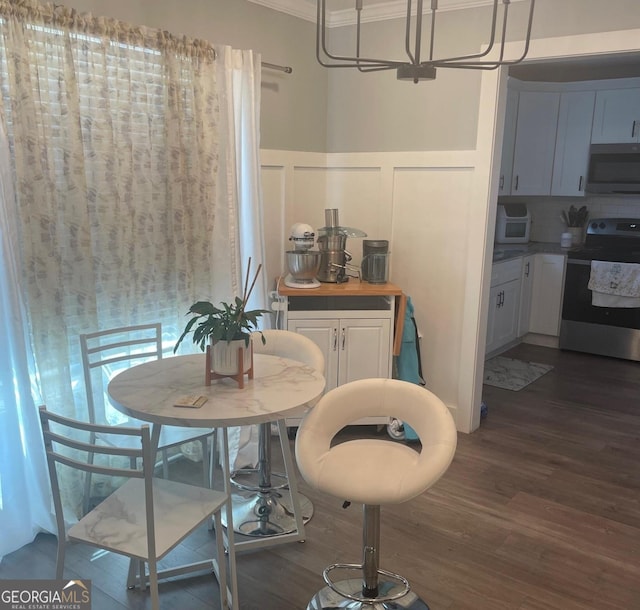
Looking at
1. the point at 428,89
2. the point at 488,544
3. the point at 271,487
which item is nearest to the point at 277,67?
the point at 428,89

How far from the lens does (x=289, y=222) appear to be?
12.7 feet

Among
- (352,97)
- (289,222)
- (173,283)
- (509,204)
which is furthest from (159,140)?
(509,204)

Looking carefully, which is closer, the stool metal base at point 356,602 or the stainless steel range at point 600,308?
the stool metal base at point 356,602

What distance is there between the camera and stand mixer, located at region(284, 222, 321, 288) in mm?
3531

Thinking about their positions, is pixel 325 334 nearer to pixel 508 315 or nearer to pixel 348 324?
pixel 348 324

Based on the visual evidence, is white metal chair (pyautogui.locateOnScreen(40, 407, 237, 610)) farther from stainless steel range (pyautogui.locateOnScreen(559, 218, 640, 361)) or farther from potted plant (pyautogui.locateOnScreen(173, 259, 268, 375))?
stainless steel range (pyautogui.locateOnScreen(559, 218, 640, 361))

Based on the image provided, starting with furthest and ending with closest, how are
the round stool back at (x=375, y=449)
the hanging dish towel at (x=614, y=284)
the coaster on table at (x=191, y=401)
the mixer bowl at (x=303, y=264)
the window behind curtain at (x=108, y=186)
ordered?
the hanging dish towel at (x=614, y=284)
the mixer bowl at (x=303, y=264)
the window behind curtain at (x=108, y=186)
the coaster on table at (x=191, y=401)
the round stool back at (x=375, y=449)

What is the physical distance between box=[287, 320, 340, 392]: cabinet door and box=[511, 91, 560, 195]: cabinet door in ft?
9.73

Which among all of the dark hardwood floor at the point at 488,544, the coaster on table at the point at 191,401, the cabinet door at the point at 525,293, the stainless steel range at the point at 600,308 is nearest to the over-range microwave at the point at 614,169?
the stainless steel range at the point at 600,308

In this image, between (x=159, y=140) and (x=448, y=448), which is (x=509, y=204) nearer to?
(x=159, y=140)

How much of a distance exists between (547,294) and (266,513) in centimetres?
389

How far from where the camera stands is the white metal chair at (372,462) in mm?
1958

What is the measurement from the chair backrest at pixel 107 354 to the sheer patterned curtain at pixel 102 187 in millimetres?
71

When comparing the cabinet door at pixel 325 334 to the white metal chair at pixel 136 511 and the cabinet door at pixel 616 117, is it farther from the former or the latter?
the cabinet door at pixel 616 117
